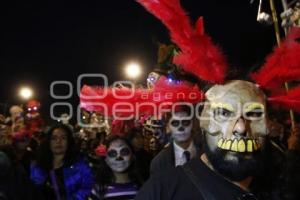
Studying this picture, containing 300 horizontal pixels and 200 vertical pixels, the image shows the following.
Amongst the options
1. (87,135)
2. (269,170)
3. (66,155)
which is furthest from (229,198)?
(87,135)

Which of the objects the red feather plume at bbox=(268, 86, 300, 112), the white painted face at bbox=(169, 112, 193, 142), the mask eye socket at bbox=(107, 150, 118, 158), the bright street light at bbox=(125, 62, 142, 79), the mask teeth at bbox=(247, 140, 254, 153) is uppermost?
the bright street light at bbox=(125, 62, 142, 79)

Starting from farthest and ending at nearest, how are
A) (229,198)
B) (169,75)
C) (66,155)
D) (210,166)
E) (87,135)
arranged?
(87,135) → (66,155) → (169,75) → (210,166) → (229,198)

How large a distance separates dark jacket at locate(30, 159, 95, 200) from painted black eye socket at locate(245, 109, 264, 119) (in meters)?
2.38

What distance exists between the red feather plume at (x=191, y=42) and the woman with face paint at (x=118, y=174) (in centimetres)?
197

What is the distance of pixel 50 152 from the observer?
4809 millimetres

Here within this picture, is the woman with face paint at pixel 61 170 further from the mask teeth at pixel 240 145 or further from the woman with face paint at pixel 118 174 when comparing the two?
the mask teeth at pixel 240 145

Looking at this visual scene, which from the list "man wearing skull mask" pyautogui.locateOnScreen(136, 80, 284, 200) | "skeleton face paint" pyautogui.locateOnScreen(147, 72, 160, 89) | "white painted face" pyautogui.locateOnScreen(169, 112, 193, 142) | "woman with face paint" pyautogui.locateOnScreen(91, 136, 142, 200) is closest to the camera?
"man wearing skull mask" pyautogui.locateOnScreen(136, 80, 284, 200)

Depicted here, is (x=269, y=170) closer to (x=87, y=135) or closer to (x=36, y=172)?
(x=36, y=172)

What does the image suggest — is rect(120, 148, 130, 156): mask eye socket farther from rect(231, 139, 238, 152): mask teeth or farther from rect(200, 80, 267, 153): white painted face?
rect(231, 139, 238, 152): mask teeth

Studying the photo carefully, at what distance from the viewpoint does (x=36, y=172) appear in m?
4.71

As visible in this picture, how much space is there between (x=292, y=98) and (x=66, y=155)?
2.78 meters

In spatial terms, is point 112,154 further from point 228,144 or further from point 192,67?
point 228,144

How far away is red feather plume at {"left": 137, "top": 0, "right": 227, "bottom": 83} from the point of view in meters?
2.62

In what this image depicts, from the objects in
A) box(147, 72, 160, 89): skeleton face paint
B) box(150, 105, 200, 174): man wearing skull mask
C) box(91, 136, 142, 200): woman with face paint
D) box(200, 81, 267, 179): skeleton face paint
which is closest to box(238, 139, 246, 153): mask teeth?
box(200, 81, 267, 179): skeleton face paint
